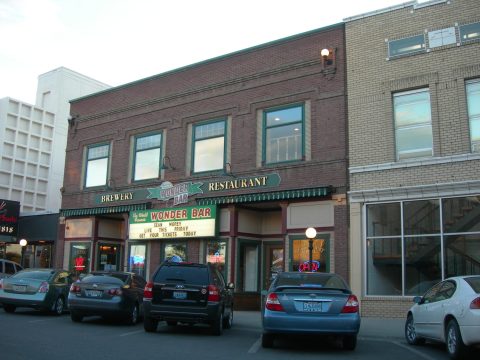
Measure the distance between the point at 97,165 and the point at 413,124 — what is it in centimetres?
1489

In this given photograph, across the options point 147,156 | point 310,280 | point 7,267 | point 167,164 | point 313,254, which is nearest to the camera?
point 310,280

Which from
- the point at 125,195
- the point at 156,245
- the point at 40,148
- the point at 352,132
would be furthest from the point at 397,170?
the point at 40,148

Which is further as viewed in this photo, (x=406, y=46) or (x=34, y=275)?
(x=406, y=46)

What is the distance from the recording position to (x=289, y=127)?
19875 millimetres

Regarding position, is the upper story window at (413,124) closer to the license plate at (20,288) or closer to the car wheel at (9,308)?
the license plate at (20,288)

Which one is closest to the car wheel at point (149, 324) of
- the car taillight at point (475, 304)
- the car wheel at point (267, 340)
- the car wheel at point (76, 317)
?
the car wheel at point (76, 317)

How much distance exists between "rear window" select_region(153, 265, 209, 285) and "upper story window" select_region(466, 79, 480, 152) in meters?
8.83

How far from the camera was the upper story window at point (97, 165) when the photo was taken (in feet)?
84.1

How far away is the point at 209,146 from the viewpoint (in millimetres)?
21938

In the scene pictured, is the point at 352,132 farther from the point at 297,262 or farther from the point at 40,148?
the point at 40,148

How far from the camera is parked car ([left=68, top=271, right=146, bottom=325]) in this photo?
13.9 metres

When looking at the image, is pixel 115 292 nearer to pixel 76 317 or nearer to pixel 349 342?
pixel 76 317

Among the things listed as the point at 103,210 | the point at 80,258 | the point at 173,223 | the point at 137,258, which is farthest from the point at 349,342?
the point at 80,258

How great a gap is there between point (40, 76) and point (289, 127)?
128 ft
